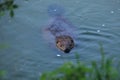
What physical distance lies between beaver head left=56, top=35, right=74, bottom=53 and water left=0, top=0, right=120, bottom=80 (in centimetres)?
10

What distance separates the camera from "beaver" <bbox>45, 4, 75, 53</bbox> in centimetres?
603

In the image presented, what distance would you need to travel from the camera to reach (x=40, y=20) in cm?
716

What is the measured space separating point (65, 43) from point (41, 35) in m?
0.88

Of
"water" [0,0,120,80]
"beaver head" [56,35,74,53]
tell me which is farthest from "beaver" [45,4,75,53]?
"water" [0,0,120,80]

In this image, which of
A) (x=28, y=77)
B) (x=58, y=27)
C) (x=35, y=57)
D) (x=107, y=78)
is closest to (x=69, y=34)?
(x=58, y=27)

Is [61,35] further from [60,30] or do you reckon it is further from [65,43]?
[65,43]

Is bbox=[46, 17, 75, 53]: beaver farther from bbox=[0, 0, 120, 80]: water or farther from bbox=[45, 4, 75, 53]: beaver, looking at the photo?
bbox=[0, 0, 120, 80]: water

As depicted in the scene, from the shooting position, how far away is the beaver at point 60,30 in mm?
6027

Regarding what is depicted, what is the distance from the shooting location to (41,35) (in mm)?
6660

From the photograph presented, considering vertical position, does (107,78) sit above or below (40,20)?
above

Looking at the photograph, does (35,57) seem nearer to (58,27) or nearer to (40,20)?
(58,27)

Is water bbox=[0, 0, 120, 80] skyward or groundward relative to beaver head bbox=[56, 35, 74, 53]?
groundward

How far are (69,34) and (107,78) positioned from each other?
396 centimetres

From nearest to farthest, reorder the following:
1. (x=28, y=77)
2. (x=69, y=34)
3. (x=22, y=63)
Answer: (x=28, y=77)
(x=22, y=63)
(x=69, y=34)
